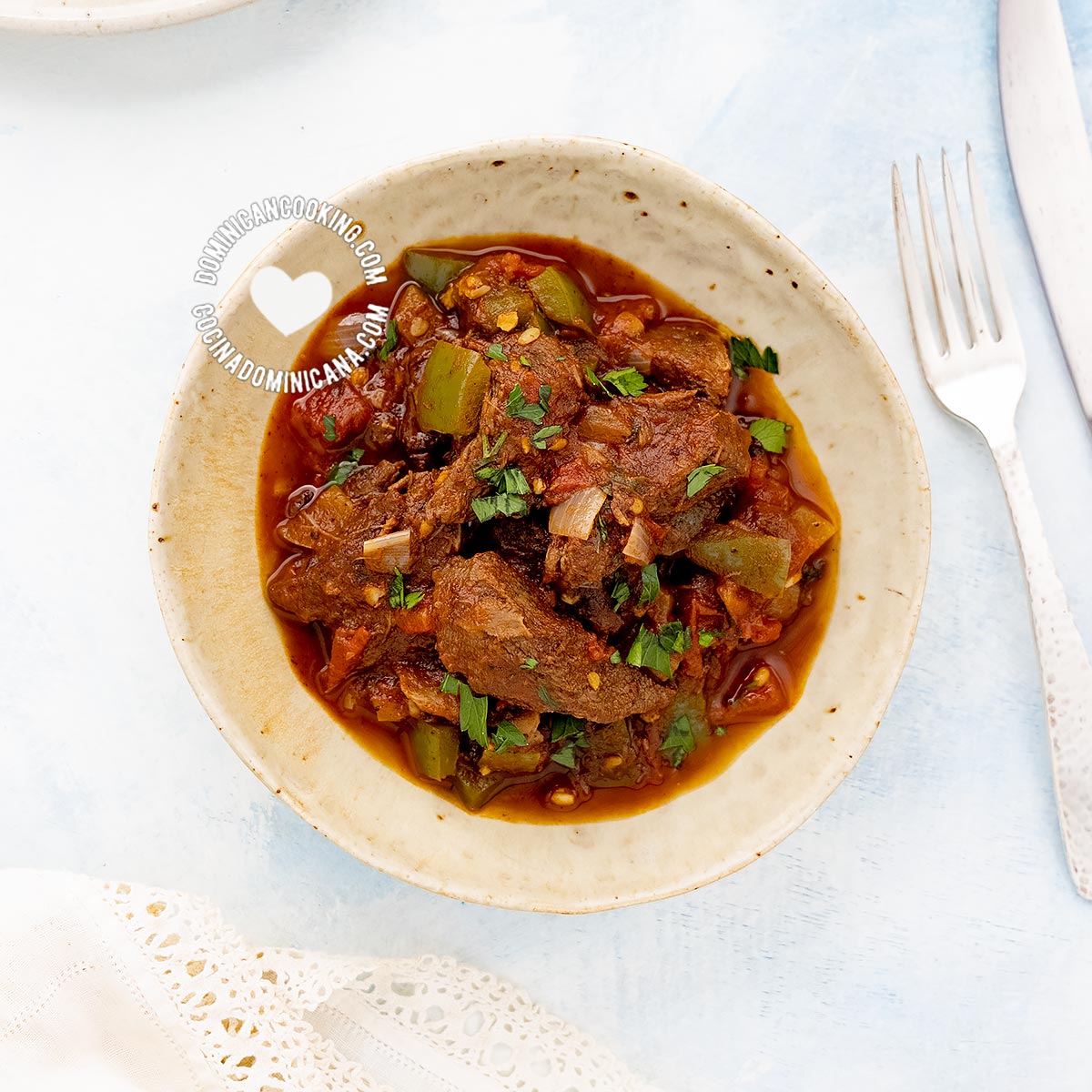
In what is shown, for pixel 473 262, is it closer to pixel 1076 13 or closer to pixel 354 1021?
pixel 1076 13

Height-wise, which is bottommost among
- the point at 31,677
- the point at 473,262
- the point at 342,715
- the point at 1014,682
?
the point at 31,677

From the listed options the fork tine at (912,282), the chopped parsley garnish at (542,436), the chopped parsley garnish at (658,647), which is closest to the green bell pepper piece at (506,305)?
the chopped parsley garnish at (542,436)

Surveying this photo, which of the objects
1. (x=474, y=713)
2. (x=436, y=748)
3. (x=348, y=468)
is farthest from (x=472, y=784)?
(x=348, y=468)

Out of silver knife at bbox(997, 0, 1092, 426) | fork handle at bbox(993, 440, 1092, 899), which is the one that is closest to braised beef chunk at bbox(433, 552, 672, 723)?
fork handle at bbox(993, 440, 1092, 899)

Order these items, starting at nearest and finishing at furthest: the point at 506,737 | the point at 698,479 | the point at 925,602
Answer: the point at 698,479
the point at 506,737
the point at 925,602

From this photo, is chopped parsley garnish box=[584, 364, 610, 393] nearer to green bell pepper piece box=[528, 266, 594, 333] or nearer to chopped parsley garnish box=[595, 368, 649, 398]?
chopped parsley garnish box=[595, 368, 649, 398]

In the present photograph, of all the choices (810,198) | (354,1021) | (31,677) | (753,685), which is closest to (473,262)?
(810,198)

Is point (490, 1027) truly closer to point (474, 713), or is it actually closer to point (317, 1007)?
point (317, 1007)

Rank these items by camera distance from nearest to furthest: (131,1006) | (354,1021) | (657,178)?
(657,178), (131,1006), (354,1021)
